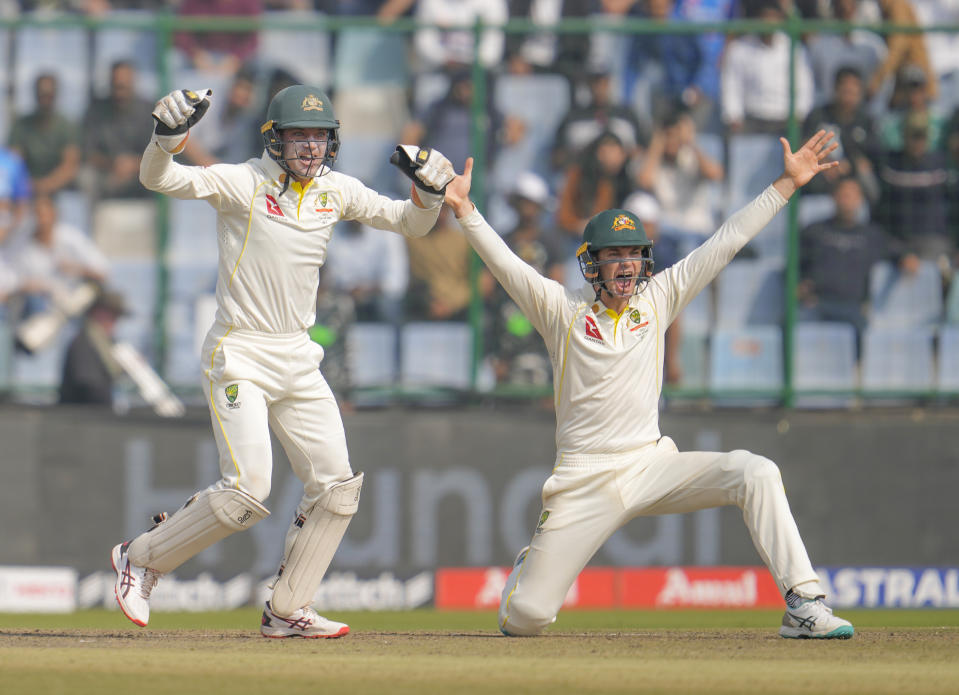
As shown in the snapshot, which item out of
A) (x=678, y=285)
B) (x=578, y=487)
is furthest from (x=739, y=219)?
(x=578, y=487)

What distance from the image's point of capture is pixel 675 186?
1048 cm

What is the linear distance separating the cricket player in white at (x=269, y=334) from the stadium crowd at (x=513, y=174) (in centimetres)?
390

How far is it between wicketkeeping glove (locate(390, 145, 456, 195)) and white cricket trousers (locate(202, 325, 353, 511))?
82 cm

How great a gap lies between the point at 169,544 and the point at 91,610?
3.90 meters

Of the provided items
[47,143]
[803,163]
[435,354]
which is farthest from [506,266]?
[47,143]

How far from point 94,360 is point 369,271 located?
6.49ft

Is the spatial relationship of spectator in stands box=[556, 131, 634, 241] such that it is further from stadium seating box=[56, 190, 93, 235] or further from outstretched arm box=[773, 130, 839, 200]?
outstretched arm box=[773, 130, 839, 200]

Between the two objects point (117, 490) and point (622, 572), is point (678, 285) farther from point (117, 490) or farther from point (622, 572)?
point (117, 490)

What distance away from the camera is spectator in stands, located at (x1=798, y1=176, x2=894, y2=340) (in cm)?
1027

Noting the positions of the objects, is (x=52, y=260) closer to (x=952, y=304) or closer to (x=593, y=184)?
(x=593, y=184)

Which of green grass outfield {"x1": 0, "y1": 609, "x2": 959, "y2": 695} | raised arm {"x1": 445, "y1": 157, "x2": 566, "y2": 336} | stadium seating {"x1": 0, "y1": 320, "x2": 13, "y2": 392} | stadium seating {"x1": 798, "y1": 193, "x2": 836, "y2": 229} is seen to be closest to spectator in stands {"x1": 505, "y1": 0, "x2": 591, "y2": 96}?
stadium seating {"x1": 798, "y1": 193, "x2": 836, "y2": 229}

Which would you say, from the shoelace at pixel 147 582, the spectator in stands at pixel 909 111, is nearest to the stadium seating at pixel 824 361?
the spectator in stands at pixel 909 111

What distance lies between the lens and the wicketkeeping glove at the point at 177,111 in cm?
571

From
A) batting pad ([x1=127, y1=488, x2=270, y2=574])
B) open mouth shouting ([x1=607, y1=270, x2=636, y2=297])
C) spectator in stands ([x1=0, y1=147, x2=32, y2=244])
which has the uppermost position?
spectator in stands ([x1=0, y1=147, x2=32, y2=244])
